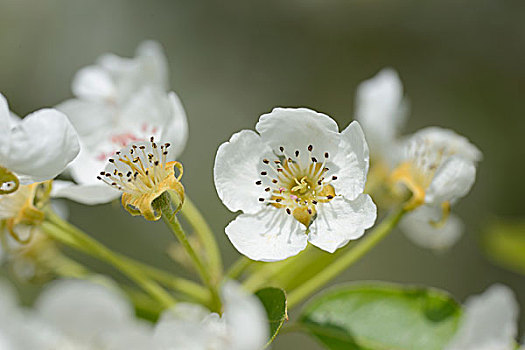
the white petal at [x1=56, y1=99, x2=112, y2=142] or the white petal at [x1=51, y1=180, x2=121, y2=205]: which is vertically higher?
the white petal at [x1=56, y1=99, x2=112, y2=142]

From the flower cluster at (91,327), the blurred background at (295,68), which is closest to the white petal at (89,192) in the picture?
the flower cluster at (91,327)

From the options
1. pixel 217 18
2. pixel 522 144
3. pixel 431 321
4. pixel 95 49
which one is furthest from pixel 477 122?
pixel 431 321

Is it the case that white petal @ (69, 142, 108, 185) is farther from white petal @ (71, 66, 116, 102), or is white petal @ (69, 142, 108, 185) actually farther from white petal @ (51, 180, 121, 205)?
white petal @ (71, 66, 116, 102)

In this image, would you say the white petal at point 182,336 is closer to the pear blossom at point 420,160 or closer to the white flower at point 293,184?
the white flower at point 293,184

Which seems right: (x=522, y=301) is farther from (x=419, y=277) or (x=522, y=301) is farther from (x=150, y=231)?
(x=150, y=231)

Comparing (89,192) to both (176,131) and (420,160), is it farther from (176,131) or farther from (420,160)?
(420,160)

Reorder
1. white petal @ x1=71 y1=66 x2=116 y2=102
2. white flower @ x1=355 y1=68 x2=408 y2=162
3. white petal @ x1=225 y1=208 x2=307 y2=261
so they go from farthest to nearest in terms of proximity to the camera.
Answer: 1. white flower @ x1=355 y1=68 x2=408 y2=162
2. white petal @ x1=71 y1=66 x2=116 y2=102
3. white petal @ x1=225 y1=208 x2=307 y2=261

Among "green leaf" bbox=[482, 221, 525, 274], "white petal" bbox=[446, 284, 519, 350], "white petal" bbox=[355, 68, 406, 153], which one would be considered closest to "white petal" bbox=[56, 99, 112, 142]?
"white petal" bbox=[355, 68, 406, 153]
